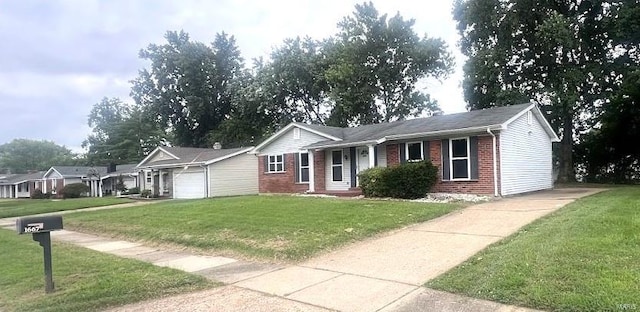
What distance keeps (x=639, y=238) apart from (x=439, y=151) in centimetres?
1062

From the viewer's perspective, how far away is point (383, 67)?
36.0 metres

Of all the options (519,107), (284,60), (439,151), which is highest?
(284,60)

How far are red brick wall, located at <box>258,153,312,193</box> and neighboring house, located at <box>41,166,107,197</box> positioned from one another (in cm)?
2864

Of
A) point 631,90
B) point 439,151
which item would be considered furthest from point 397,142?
point 631,90

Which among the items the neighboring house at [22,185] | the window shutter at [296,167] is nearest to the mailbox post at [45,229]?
the window shutter at [296,167]

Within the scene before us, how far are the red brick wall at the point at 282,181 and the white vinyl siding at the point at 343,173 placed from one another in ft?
4.52

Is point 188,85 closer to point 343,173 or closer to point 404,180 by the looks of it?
point 343,173

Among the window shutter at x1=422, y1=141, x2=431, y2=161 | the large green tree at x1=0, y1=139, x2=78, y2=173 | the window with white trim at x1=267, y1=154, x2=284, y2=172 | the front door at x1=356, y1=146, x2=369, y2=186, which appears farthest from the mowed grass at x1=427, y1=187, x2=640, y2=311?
the large green tree at x1=0, y1=139, x2=78, y2=173

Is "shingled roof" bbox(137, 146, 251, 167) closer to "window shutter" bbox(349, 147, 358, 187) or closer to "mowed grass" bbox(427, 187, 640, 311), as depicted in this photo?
"window shutter" bbox(349, 147, 358, 187)

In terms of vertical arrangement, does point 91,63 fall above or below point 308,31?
below

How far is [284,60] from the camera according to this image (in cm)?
3997

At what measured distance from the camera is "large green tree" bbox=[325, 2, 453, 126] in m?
35.5

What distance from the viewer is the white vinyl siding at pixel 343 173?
66.5 feet

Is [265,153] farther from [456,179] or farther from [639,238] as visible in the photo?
[639,238]
